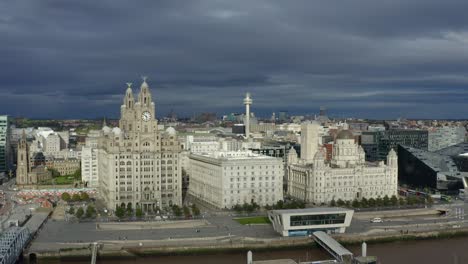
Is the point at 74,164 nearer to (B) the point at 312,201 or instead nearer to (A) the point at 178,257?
(B) the point at 312,201

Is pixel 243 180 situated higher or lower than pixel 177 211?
higher

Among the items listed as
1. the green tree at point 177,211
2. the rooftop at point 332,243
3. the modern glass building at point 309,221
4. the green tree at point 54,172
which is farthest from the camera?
Answer: the green tree at point 54,172

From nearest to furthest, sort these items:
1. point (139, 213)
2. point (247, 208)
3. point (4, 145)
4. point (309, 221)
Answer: point (309, 221)
point (139, 213)
point (247, 208)
point (4, 145)

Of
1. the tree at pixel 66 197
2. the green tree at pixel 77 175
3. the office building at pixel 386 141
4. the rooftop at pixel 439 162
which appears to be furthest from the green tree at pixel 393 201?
the green tree at pixel 77 175

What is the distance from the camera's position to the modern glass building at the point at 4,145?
469 ft

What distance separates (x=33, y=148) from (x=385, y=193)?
355 ft

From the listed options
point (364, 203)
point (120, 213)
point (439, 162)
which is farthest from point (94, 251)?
point (439, 162)

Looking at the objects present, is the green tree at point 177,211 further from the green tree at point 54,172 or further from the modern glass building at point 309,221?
the green tree at point 54,172

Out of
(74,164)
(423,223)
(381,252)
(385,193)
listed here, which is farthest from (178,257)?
(74,164)

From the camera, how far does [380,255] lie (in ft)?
218

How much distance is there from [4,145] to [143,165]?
208 ft

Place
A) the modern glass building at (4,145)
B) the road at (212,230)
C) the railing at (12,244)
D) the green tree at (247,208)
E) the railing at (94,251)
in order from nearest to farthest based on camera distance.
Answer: the railing at (12,244), the railing at (94,251), the road at (212,230), the green tree at (247,208), the modern glass building at (4,145)

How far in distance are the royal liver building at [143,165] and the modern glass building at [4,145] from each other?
58095 mm

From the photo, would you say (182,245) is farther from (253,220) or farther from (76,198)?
(76,198)
